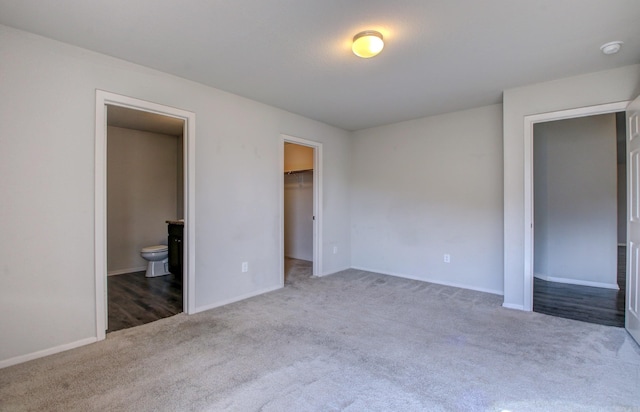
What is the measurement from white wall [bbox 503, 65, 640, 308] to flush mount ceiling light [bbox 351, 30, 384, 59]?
1954 millimetres

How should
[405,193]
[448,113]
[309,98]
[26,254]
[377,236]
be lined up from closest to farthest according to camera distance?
[26,254], [309,98], [448,113], [405,193], [377,236]

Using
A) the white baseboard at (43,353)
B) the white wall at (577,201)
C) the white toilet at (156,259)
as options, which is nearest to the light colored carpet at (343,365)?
the white baseboard at (43,353)

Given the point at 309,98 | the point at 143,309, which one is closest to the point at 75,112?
the point at 143,309

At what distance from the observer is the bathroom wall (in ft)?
16.5

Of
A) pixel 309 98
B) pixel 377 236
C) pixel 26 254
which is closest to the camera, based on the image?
pixel 26 254

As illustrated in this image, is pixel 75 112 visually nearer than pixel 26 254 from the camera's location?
No

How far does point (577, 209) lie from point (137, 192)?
694cm

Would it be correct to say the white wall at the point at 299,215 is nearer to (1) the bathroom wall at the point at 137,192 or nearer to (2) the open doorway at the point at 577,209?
(1) the bathroom wall at the point at 137,192

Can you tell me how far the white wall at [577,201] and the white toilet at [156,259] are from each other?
5.82 m

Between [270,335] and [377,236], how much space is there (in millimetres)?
2870

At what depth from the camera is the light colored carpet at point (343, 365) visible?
70.9 inches

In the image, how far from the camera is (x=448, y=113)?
4.33 metres

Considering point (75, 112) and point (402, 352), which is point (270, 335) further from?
point (75, 112)

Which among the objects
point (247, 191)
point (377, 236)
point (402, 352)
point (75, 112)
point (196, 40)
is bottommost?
point (402, 352)
